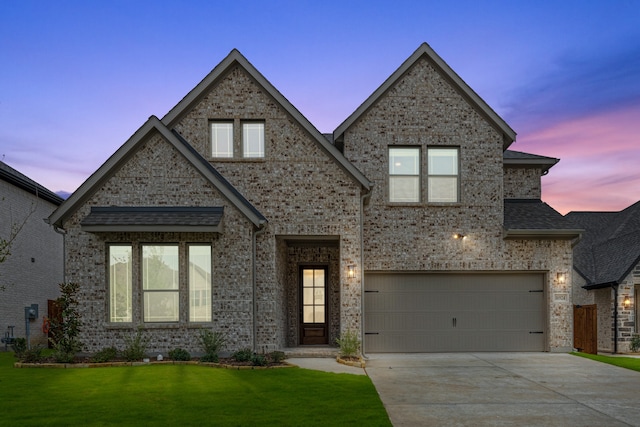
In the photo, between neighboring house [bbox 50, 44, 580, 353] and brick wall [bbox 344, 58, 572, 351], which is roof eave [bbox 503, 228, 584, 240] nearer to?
neighboring house [bbox 50, 44, 580, 353]

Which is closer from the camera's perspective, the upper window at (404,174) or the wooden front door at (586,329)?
the upper window at (404,174)

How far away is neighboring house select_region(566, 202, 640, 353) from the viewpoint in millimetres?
17953

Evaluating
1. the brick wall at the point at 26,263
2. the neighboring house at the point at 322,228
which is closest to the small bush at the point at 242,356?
the neighboring house at the point at 322,228

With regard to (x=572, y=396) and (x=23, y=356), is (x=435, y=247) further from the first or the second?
(x=23, y=356)

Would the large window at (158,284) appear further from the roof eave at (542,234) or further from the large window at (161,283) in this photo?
the roof eave at (542,234)

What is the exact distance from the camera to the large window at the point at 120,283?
12.6 meters

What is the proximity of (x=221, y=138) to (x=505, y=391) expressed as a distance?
1016 cm

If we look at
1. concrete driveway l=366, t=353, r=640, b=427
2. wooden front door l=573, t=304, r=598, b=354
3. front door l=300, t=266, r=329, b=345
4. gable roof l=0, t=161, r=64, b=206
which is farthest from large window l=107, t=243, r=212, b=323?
wooden front door l=573, t=304, r=598, b=354

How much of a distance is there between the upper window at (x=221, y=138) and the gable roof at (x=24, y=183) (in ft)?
28.3

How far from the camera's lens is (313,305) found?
16.0 metres

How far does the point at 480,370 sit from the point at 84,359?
9.95 meters

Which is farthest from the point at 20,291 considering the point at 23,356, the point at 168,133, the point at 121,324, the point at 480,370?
the point at 480,370

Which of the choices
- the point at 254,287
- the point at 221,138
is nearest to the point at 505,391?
the point at 254,287

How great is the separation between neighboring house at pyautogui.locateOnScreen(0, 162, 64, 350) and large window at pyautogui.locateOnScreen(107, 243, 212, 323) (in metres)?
6.12
